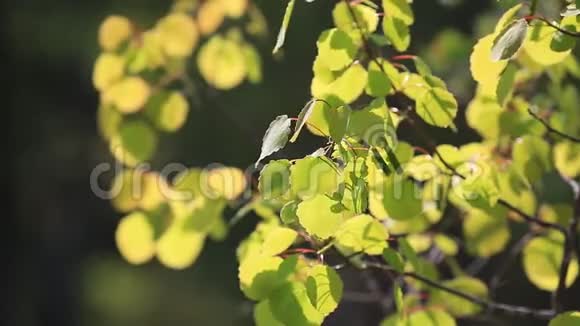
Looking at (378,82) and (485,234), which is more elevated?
(378,82)

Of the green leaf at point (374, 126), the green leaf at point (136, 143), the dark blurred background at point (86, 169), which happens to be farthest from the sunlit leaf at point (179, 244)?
the dark blurred background at point (86, 169)

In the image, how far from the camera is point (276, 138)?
0.71 metres

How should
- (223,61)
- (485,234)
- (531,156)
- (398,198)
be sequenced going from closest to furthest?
(398,198)
(531,156)
(485,234)
(223,61)

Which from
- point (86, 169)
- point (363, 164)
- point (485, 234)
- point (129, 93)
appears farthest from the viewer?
point (86, 169)

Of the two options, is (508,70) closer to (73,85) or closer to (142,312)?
(73,85)

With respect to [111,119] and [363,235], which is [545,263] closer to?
[363,235]

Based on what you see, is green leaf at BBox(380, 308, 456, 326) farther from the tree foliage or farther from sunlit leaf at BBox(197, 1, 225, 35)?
sunlit leaf at BBox(197, 1, 225, 35)

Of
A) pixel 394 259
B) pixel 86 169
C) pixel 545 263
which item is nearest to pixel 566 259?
pixel 545 263

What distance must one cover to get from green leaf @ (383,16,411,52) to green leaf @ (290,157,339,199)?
0.20 m

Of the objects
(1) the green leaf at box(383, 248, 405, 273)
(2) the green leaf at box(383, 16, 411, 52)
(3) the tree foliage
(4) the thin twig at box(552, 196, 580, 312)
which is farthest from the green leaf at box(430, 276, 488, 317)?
(2) the green leaf at box(383, 16, 411, 52)

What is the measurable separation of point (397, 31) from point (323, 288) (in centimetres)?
24

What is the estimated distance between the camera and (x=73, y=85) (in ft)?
13.8

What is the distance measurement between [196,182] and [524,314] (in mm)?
416

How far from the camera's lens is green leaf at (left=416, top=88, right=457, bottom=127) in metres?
0.87
